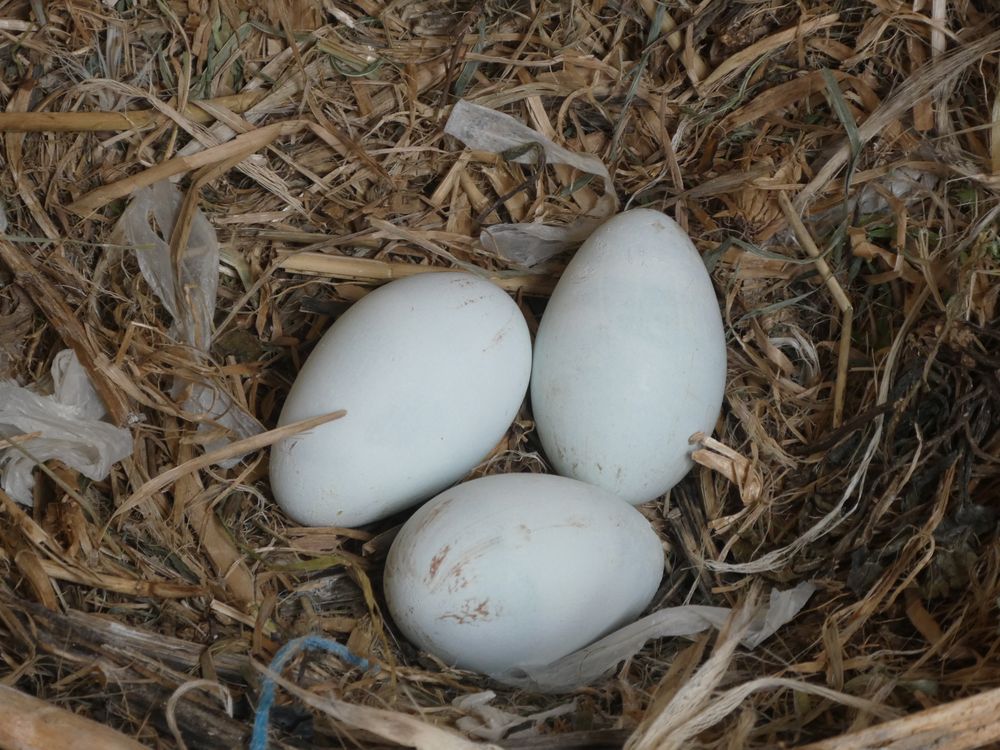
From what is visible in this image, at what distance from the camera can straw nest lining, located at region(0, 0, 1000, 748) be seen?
3.65 feet

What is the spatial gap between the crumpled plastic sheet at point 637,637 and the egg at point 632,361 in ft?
0.58

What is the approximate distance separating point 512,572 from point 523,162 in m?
0.66

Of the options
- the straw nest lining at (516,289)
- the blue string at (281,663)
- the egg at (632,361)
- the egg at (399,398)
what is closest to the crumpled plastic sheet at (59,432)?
the straw nest lining at (516,289)

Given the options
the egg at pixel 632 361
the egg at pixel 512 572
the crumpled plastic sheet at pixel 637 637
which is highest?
the egg at pixel 632 361

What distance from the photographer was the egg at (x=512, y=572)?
3.73ft

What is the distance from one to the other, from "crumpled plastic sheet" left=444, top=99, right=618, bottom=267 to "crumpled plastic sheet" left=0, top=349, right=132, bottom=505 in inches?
23.7

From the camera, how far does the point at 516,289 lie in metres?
1.48

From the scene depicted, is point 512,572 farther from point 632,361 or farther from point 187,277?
point 187,277

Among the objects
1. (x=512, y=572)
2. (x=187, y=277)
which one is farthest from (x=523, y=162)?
(x=512, y=572)

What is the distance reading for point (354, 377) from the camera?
1.22 metres

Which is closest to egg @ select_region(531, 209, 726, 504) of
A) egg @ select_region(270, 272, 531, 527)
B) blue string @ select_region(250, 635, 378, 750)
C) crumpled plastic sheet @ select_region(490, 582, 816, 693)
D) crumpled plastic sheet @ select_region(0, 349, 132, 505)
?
egg @ select_region(270, 272, 531, 527)

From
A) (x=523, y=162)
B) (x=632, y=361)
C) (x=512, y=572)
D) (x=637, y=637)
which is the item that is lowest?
(x=637, y=637)

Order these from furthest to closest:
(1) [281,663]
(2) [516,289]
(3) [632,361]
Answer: (2) [516,289], (3) [632,361], (1) [281,663]

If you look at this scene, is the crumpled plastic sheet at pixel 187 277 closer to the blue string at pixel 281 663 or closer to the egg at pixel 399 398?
the egg at pixel 399 398
